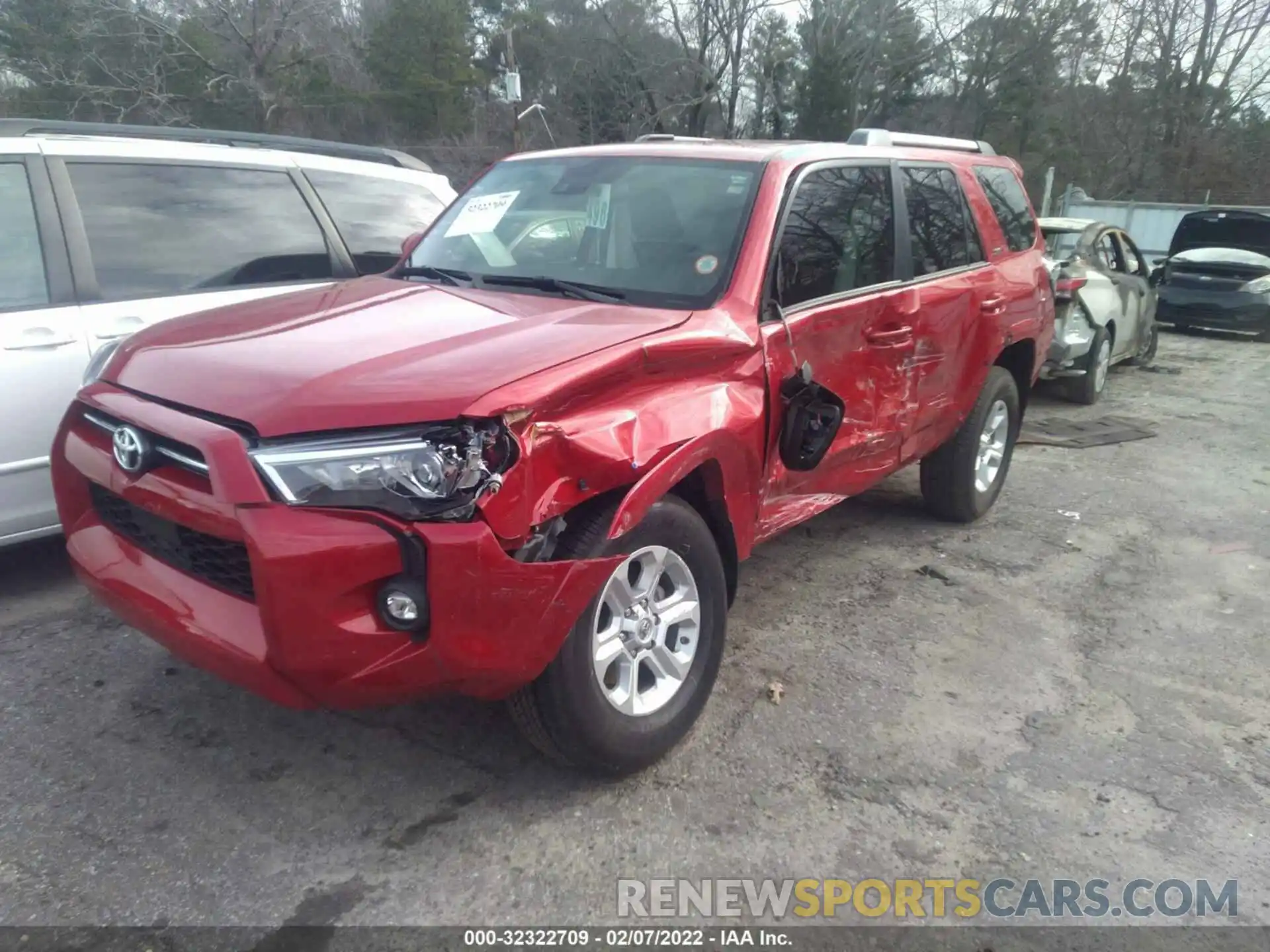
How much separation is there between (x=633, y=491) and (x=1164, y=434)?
6.66 metres

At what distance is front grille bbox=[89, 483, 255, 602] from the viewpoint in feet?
7.89

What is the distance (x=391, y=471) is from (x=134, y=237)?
2.75 metres

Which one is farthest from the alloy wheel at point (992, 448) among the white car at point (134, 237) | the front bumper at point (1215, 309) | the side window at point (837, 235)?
the front bumper at point (1215, 309)

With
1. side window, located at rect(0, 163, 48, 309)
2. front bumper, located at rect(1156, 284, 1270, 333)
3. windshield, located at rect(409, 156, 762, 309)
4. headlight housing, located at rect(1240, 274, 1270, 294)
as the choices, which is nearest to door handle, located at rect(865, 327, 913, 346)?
windshield, located at rect(409, 156, 762, 309)

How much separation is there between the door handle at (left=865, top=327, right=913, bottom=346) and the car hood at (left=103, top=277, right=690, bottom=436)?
44.9 inches

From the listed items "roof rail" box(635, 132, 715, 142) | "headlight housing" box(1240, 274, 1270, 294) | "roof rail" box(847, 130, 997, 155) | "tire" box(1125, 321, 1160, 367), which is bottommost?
"tire" box(1125, 321, 1160, 367)

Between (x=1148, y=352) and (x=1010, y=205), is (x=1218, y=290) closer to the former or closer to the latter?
(x=1148, y=352)

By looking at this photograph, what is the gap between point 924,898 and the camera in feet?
8.29

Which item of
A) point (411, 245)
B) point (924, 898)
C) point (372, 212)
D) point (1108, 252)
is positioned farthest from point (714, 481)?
point (1108, 252)

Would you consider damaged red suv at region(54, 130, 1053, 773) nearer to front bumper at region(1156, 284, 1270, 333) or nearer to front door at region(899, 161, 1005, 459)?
front door at region(899, 161, 1005, 459)

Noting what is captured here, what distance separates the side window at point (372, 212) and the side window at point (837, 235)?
94.6 inches

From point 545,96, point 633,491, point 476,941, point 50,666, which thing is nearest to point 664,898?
point 476,941

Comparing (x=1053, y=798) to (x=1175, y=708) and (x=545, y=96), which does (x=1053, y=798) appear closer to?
(x=1175, y=708)

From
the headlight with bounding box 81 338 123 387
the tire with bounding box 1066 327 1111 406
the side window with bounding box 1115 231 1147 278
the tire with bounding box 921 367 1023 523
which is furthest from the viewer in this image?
the side window with bounding box 1115 231 1147 278
